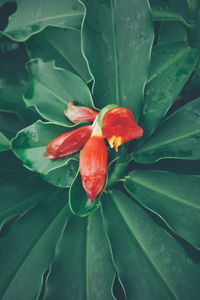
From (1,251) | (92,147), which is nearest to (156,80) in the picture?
(92,147)

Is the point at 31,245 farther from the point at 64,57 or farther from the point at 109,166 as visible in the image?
the point at 64,57

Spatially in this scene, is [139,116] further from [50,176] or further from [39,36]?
[39,36]

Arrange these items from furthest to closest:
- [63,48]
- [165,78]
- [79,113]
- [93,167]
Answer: [63,48] → [165,78] → [79,113] → [93,167]

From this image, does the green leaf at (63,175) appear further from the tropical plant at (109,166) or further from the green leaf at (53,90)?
the green leaf at (53,90)

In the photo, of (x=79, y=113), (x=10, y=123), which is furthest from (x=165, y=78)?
(x=10, y=123)

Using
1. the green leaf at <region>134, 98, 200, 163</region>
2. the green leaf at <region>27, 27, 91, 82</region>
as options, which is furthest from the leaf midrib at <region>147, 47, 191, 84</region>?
the green leaf at <region>27, 27, 91, 82</region>
